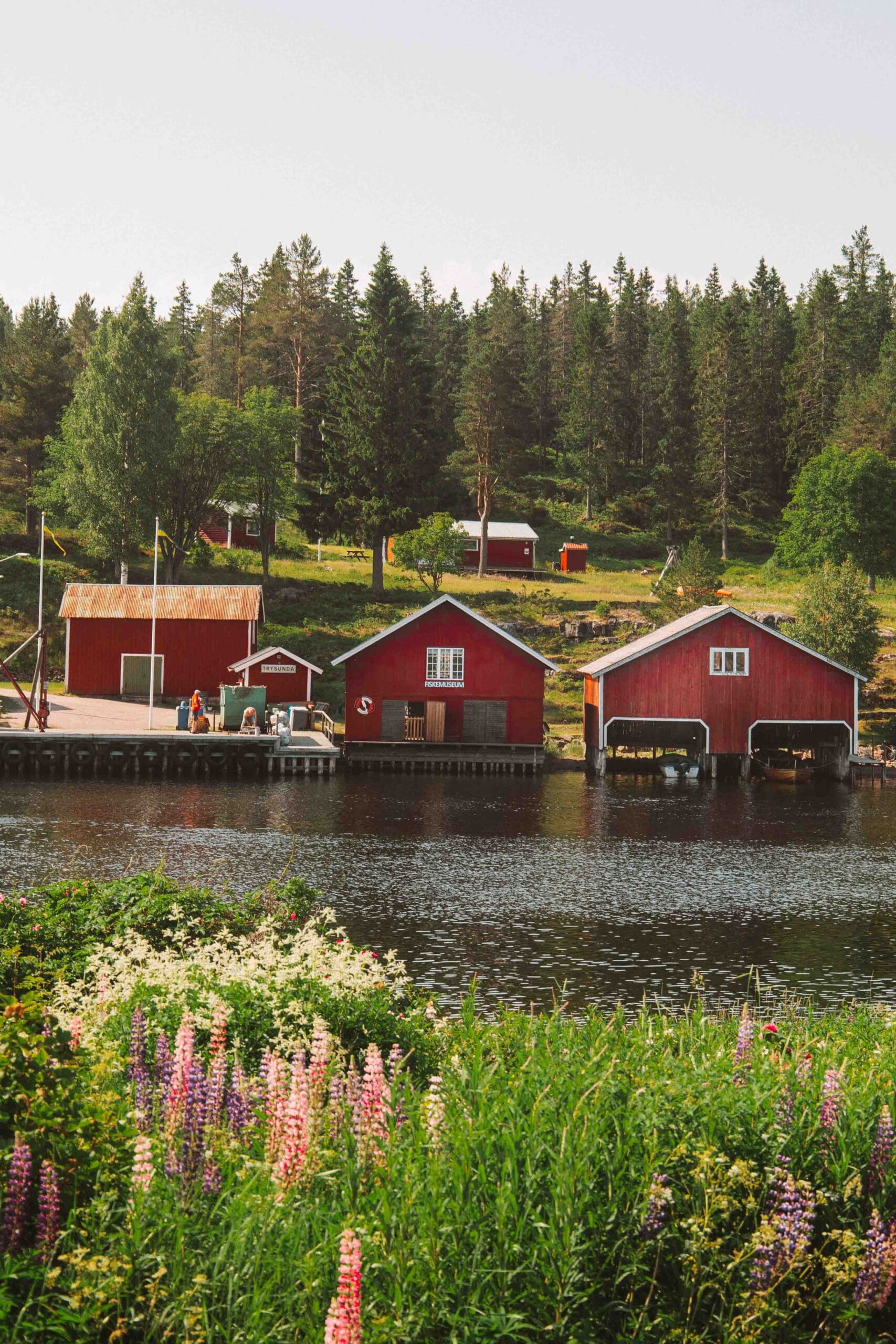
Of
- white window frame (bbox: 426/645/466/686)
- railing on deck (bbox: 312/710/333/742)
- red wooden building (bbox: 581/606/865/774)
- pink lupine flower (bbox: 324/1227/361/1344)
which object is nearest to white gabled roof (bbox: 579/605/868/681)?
red wooden building (bbox: 581/606/865/774)

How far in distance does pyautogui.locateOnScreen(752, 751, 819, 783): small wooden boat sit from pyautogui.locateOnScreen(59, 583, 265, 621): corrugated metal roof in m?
25.3

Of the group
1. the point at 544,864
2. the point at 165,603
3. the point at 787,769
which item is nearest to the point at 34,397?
the point at 165,603

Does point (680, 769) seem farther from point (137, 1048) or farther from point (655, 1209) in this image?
Result: point (655, 1209)

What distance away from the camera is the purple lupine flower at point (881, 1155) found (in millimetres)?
6727

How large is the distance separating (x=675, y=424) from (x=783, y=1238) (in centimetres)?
10774

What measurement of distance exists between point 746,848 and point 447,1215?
30847 millimetres

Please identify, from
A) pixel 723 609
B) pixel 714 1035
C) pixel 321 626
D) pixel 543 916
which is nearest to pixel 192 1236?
pixel 714 1035

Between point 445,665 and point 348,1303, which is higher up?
point 445,665

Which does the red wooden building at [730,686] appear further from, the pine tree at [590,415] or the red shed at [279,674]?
the pine tree at [590,415]

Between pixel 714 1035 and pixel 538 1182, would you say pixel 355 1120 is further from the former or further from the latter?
pixel 714 1035

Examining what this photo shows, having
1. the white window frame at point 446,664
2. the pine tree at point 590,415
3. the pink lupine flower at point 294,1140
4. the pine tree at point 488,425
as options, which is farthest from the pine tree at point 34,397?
the pink lupine flower at point 294,1140

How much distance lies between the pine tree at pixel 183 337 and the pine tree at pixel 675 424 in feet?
133

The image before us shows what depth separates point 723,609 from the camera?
5384 cm

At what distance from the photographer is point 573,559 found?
9200 cm
